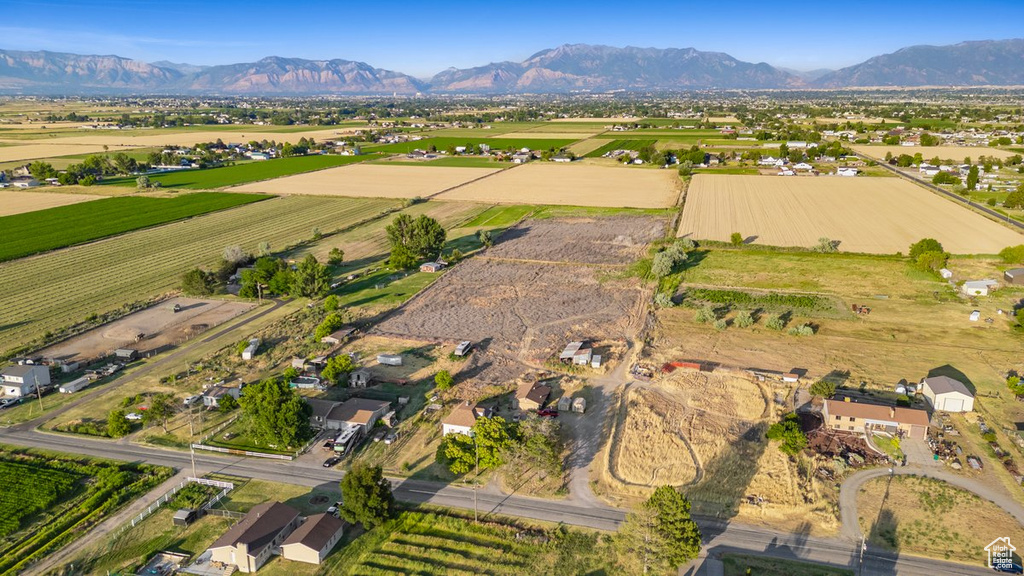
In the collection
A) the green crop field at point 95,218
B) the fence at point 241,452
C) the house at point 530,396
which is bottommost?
the fence at point 241,452

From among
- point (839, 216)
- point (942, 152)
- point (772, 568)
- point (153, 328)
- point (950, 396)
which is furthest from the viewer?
point (942, 152)

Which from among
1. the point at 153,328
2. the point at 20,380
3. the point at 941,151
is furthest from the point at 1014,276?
the point at 941,151

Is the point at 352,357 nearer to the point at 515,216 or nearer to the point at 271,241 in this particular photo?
the point at 271,241

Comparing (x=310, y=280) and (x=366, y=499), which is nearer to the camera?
(x=366, y=499)

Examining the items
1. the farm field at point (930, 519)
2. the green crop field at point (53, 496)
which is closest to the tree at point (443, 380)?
the green crop field at point (53, 496)

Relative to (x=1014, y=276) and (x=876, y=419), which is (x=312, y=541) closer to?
(x=876, y=419)

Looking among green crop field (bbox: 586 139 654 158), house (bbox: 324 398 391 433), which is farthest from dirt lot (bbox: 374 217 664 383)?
green crop field (bbox: 586 139 654 158)

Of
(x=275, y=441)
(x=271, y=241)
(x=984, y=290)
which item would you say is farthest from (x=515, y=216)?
(x=275, y=441)

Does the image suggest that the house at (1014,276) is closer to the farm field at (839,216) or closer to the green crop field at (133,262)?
the farm field at (839,216)
